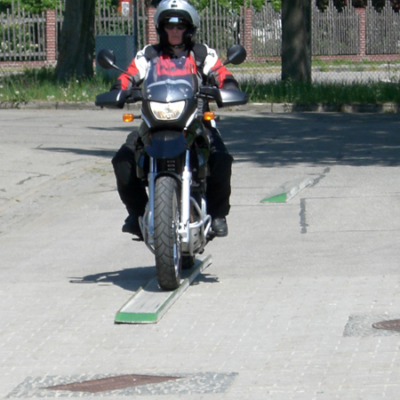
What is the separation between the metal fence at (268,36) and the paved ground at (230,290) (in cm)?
1941

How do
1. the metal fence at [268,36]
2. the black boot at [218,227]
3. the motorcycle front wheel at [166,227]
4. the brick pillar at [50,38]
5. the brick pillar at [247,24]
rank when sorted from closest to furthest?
the motorcycle front wheel at [166,227] < the black boot at [218,227] < the metal fence at [268,36] < the brick pillar at [50,38] < the brick pillar at [247,24]

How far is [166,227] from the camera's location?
6113mm

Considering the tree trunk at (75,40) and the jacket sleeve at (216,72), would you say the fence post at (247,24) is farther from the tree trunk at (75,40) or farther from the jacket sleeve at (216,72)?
the jacket sleeve at (216,72)

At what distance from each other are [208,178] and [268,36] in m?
32.1

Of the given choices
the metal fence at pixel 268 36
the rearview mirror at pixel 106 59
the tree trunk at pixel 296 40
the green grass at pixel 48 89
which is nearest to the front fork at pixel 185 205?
the rearview mirror at pixel 106 59

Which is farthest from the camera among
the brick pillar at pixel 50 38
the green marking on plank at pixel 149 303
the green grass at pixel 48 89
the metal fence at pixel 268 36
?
the brick pillar at pixel 50 38

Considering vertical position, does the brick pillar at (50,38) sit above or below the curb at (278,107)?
above

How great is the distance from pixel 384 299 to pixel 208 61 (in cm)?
188

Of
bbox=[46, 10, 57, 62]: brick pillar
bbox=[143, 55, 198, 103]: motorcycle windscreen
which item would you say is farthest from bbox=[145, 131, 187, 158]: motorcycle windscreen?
bbox=[46, 10, 57, 62]: brick pillar

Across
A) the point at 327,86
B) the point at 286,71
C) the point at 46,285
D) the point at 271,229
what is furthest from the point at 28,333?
the point at 286,71

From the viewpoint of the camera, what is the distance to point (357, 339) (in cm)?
522

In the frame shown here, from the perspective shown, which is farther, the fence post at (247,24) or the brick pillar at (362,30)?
the brick pillar at (362,30)

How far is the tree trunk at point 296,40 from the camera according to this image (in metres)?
23.2

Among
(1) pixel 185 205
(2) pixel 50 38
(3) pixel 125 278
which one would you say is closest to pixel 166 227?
(1) pixel 185 205
